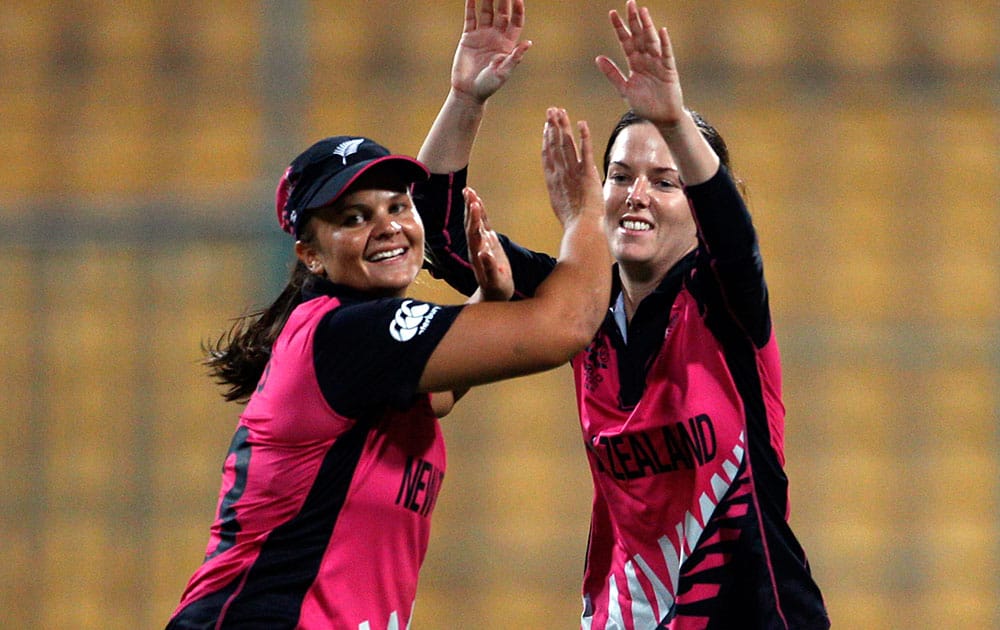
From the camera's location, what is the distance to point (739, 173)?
4.84m

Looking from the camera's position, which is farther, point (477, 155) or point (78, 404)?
point (477, 155)

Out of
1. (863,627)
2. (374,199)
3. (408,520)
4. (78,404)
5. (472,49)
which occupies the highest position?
(472,49)

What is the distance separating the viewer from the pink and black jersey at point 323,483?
2047 mm

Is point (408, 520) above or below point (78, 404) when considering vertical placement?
above

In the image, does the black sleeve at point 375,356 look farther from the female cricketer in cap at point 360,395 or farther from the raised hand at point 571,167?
the raised hand at point 571,167

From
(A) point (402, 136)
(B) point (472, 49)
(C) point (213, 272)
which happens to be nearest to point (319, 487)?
(B) point (472, 49)

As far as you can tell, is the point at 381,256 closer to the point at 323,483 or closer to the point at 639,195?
the point at 323,483

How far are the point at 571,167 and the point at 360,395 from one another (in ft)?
1.70

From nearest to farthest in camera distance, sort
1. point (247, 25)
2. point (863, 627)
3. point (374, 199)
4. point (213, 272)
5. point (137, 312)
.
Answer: point (374, 199), point (213, 272), point (137, 312), point (863, 627), point (247, 25)

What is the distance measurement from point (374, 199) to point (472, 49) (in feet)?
1.66

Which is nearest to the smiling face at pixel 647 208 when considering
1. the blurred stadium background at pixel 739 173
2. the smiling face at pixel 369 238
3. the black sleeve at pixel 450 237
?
the black sleeve at pixel 450 237

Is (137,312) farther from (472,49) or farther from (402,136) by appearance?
(472,49)

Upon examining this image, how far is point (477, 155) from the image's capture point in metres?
4.67

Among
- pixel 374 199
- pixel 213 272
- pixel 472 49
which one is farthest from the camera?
pixel 213 272
